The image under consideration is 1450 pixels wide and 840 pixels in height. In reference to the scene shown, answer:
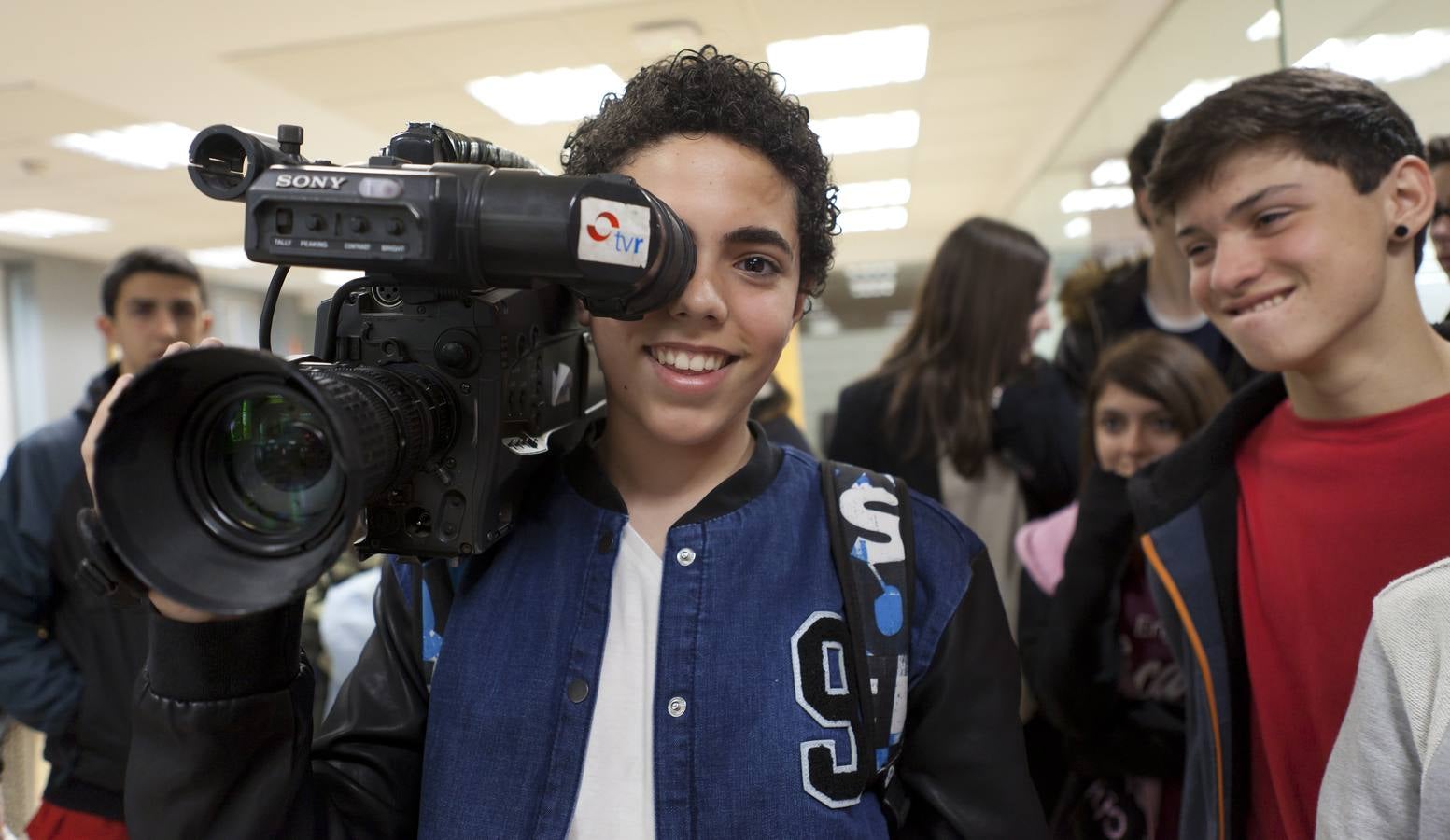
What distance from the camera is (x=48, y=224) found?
6656 millimetres

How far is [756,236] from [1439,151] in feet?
3.87

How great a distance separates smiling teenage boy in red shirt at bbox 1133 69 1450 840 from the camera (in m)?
0.98

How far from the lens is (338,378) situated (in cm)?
61

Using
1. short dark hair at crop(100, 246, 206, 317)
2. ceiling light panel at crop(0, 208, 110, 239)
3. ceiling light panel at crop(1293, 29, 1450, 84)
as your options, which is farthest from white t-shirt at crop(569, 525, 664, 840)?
ceiling light panel at crop(0, 208, 110, 239)

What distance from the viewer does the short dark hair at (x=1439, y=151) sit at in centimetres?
134

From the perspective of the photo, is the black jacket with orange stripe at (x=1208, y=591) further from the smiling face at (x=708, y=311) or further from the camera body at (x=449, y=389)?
the camera body at (x=449, y=389)

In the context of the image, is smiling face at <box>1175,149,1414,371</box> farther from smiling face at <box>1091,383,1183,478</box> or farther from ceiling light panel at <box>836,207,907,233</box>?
ceiling light panel at <box>836,207,907,233</box>

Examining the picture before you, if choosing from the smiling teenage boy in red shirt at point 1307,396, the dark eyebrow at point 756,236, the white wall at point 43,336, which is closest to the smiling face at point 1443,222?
the smiling teenage boy in red shirt at point 1307,396

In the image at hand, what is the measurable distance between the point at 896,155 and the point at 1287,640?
4.79 metres

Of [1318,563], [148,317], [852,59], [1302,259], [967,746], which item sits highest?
[852,59]

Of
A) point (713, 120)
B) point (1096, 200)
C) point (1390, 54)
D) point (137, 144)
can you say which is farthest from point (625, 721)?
point (137, 144)

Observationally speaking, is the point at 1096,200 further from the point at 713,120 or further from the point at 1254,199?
the point at 713,120

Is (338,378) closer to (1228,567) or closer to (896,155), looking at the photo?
(1228,567)

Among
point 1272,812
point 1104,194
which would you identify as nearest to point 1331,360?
point 1272,812
